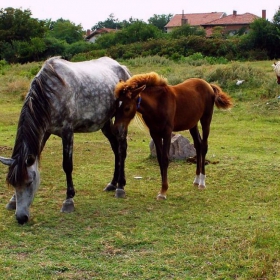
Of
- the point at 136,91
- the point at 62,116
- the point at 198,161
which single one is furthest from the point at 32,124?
the point at 198,161

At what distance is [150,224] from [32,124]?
1743mm

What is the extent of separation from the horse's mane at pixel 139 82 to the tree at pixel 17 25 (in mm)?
43181

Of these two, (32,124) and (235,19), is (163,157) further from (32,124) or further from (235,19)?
(235,19)

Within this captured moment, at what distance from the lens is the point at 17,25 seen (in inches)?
1866

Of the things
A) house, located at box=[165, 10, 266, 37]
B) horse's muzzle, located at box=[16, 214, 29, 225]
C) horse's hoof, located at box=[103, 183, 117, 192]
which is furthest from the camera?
house, located at box=[165, 10, 266, 37]

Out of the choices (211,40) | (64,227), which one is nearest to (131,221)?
(64,227)

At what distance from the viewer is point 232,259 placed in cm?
429

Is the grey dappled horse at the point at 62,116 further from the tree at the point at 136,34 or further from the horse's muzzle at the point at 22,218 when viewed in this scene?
the tree at the point at 136,34

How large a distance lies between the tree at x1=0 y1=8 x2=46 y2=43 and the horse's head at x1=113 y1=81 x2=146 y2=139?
43413 millimetres

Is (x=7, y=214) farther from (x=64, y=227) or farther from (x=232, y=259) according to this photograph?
(x=232, y=259)

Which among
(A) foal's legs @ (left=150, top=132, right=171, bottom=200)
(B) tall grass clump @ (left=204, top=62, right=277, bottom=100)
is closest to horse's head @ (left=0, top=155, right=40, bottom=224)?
(A) foal's legs @ (left=150, top=132, right=171, bottom=200)

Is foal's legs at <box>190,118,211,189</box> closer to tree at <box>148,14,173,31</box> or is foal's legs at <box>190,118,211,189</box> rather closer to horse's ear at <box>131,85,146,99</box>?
horse's ear at <box>131,85,146,99</box>

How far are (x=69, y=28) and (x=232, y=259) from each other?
6265 cm

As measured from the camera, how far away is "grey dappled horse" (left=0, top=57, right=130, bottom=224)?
5.28 metres
